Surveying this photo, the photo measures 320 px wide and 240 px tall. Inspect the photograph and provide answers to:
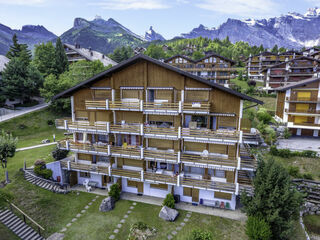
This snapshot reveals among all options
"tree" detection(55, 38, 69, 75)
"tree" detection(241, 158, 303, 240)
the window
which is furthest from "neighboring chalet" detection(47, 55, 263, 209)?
"tree" detection(55, 38, 69, 75)

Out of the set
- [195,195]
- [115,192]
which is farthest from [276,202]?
[115,192]

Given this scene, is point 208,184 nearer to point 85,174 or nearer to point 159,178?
point 159,178

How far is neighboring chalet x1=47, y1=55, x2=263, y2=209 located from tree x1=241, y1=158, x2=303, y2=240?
2685 millimetres

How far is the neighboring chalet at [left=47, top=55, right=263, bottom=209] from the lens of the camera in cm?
1942

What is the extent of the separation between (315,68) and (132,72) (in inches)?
2509

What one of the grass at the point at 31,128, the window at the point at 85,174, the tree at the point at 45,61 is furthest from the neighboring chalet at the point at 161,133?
the tree at the point at 45,61

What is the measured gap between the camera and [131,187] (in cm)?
2397

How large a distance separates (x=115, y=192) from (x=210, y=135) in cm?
1268

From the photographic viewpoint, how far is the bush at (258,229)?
14.9m

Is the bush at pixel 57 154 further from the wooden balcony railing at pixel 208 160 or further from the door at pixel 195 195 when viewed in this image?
the door at pixel 195 195

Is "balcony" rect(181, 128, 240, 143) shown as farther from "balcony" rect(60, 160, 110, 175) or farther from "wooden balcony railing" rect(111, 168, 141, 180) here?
"balcony" rect(60, 160, 110, 175)

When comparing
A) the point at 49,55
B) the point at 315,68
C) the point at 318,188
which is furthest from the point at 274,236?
the point at 49,55

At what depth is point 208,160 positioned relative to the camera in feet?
63.9

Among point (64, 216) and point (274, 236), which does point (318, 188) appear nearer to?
point (274, 236)
